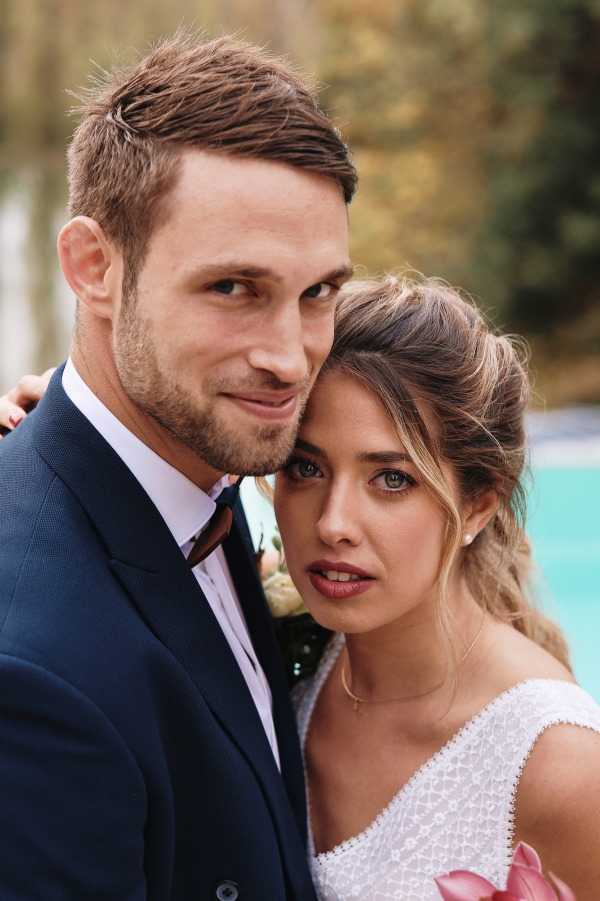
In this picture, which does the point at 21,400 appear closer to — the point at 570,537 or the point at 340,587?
the point at 340,587

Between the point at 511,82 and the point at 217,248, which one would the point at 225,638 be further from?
the point at 511,82

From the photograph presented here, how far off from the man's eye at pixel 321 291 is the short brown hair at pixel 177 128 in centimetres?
20

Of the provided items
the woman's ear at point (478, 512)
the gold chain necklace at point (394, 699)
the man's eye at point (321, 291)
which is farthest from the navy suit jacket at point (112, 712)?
the woman's ear at point (478, 512)

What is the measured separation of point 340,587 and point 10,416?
0.83 meters

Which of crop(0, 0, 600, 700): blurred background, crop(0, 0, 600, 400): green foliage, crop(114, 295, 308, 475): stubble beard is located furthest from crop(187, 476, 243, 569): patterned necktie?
crop(0, 0, 600, 400): green foliage

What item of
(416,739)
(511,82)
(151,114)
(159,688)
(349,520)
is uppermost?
(511,82)

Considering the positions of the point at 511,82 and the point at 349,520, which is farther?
the point at 511,82

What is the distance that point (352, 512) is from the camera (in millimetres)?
2537

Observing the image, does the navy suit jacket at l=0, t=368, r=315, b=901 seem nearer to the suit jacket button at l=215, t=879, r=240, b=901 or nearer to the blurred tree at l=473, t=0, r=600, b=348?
the suit jacket button at l=215, t=879, r=240, b=901

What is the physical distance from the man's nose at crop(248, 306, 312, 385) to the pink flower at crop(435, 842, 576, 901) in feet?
3.19

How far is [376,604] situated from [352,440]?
1.24 ft

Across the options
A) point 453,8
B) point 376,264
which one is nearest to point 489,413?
point 376,264

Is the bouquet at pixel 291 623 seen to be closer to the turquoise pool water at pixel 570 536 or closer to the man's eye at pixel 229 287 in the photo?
the man's eye at pixel 229 287

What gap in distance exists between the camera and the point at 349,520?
252 cm
